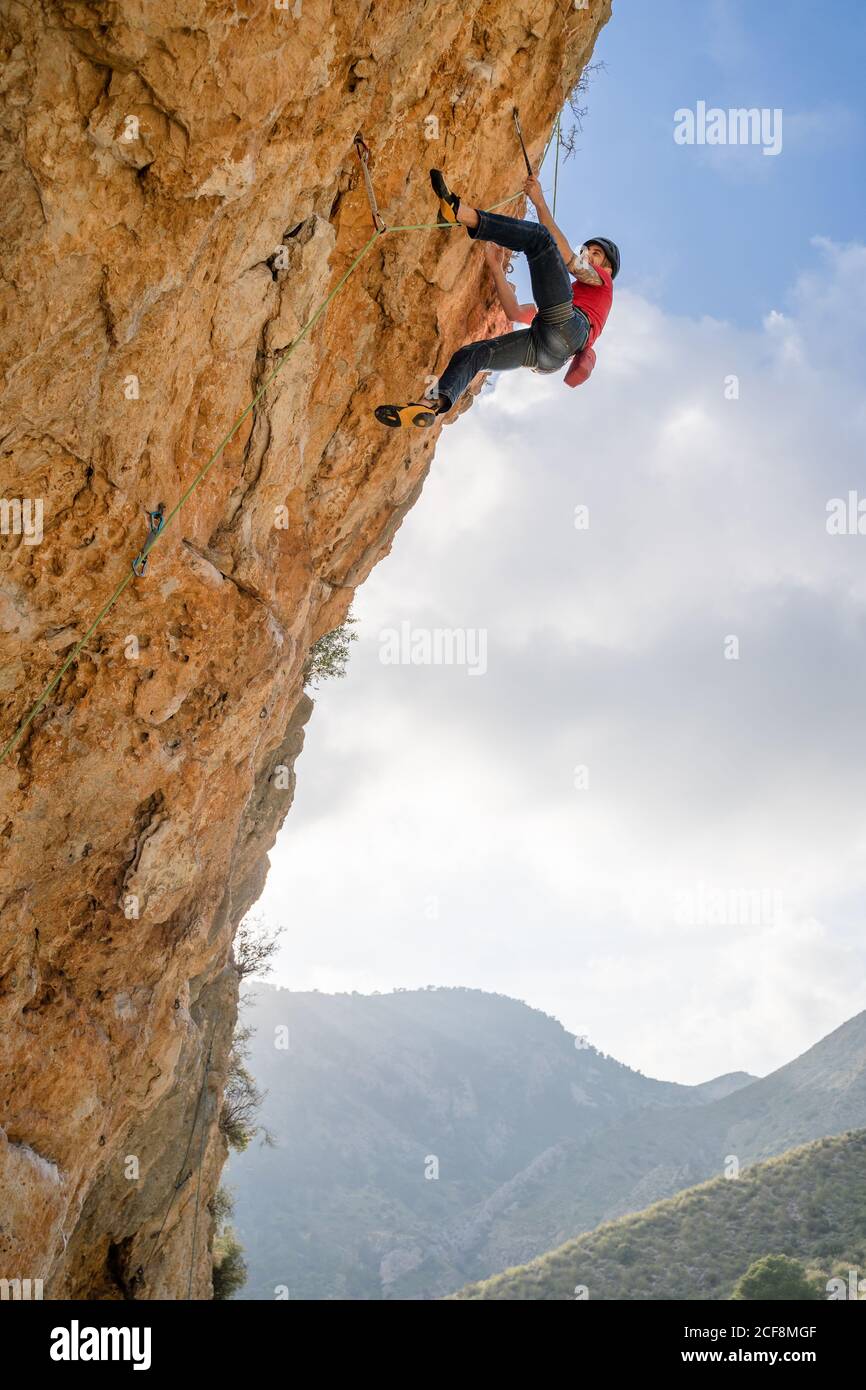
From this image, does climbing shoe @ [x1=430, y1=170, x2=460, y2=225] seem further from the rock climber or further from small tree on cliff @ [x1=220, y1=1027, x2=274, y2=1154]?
small tree on cliff @ [x1=220, y1=1027, x2=274, y2=1154]

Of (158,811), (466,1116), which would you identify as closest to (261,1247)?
(466,1116)

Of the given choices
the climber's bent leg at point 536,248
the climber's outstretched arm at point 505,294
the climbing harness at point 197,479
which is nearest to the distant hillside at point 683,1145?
the climber's outstretched arm at point 505,294

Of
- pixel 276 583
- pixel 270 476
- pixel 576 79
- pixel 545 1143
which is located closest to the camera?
pixel 270 476

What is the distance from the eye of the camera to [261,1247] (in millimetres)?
86438

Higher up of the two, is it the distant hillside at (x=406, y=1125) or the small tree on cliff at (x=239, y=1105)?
the small tree on cliff at (x=239, y=1105)

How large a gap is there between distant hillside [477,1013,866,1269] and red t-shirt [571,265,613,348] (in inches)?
2885

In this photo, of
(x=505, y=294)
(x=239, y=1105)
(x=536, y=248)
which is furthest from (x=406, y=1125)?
(x=536, y=248)

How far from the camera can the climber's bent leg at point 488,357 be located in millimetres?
7270

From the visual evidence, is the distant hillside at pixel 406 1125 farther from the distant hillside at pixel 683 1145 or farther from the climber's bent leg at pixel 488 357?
the climber's bent leg at pixel 488 357

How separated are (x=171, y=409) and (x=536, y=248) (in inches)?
124

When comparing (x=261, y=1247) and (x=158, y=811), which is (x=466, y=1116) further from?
(x=158, y=811)

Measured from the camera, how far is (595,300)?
774cm

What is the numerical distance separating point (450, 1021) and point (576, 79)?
16916 centimetres
